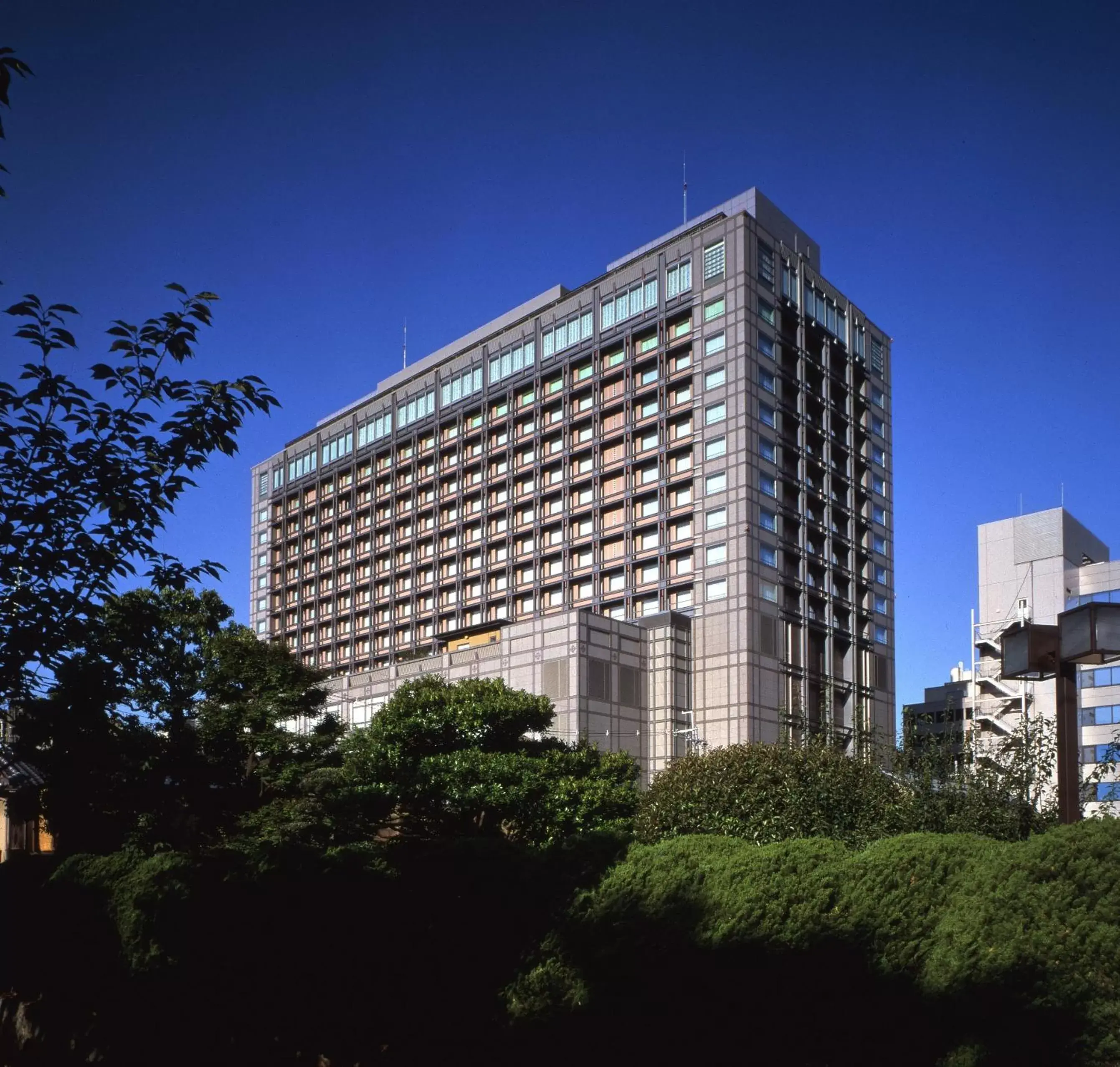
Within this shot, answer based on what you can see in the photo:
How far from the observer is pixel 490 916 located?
1873cm

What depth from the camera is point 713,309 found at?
7944 centimetres

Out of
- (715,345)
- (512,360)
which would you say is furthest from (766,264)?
(512,360)

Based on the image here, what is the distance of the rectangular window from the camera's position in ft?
254

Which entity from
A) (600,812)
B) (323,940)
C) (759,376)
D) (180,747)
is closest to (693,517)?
(759,376)

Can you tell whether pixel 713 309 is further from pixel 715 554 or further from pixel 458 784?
pixel 458 784

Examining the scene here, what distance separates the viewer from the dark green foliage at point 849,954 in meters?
12.1

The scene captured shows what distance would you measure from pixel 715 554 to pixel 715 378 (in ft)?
39.5

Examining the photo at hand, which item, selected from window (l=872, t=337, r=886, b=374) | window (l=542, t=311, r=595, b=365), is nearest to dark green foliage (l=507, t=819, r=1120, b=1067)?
window (l=542, t=311, r=595, b=365)

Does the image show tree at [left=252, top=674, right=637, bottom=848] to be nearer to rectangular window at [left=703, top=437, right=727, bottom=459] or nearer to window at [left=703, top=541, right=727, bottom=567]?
window at [left=703, top=541, right=727, bottom=567]

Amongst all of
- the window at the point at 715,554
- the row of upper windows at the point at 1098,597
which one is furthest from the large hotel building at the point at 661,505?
the row of upper windows at the point at 1098,597

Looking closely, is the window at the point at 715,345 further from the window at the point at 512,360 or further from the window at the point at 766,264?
the window at the point at 512,360

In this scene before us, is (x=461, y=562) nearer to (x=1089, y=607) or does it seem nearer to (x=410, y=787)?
(x=410, y=787)

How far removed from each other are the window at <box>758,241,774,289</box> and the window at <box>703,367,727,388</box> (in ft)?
23.6

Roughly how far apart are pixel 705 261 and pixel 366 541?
42052 millimetres
